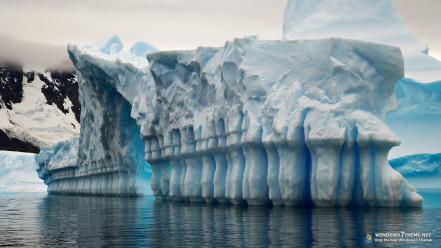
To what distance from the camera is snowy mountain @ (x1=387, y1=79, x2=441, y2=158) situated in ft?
94.2

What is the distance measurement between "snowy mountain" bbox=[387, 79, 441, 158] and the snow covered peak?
1.99 feet

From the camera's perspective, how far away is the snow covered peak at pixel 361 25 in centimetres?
2867

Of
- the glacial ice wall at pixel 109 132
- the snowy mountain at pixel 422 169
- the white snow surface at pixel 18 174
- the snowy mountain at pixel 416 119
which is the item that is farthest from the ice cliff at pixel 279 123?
the white snow surface at pixel 18 174

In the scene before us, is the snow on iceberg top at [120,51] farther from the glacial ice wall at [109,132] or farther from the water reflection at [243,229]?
the water reflection at [243,229]

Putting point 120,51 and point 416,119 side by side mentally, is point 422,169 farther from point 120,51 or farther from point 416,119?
point 120,51

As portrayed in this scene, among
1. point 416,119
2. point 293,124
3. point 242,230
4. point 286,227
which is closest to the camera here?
point 242,230

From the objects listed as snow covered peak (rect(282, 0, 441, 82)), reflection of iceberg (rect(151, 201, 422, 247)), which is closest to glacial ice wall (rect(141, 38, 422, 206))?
reflection of iceberg (rect(151, 201, 422, 247))

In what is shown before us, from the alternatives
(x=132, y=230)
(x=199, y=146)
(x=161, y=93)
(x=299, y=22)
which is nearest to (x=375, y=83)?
(x=199, y=146)

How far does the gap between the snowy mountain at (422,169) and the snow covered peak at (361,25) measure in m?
3.28

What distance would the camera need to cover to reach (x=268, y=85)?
63.5 feet

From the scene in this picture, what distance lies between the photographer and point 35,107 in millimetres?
119438

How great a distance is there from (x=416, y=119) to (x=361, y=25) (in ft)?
15.1

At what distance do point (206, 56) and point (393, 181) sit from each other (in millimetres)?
9242

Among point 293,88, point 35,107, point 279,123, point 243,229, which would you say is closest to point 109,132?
point 293,88
